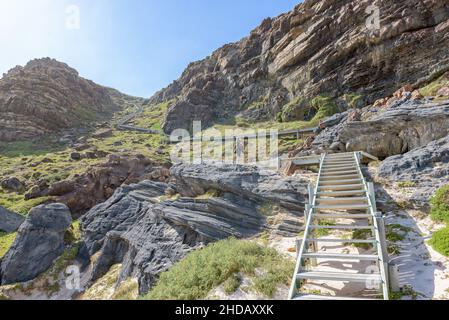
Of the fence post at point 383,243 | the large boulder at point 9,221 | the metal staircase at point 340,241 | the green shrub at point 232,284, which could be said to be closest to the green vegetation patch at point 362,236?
the metal staircase at point 340,241

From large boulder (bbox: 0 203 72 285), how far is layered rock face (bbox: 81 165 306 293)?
303 cm

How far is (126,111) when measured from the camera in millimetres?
129875

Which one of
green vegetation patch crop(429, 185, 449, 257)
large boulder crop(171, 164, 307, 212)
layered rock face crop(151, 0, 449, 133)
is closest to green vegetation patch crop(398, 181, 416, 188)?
green vegetation patch crop(429, 185, 449, 257)

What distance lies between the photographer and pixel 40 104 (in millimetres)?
83188

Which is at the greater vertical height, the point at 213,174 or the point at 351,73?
the point at 351,73

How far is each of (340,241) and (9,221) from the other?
35265 millimetres

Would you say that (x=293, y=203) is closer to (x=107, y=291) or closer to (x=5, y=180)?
(x=107, y=291)

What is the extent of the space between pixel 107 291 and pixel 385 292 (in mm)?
13722

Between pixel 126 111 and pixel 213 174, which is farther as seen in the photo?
pixel 126 111

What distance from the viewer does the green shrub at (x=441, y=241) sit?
771 cm

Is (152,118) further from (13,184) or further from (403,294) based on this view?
(403,294)
